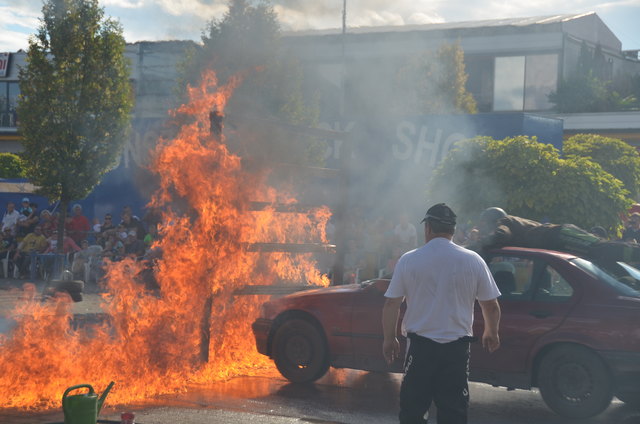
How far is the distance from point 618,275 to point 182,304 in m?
4.42

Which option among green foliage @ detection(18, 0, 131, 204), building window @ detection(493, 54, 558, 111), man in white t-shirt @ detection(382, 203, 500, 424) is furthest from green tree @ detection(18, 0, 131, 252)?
building window @ detection(493, 54, 558, 111)

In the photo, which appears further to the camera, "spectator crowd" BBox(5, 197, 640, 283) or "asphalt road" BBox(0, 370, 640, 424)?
"spectator crowd" BBox(5, 197, 640, 283)

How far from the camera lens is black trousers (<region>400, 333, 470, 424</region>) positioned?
460 cm

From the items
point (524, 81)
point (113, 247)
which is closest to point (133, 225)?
point (113, 247)

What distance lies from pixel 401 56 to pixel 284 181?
131 feet

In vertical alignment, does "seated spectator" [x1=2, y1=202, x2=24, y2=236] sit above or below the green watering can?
above

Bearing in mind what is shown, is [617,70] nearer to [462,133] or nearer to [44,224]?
[462,133]

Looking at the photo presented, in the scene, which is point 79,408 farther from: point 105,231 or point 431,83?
point 431,83

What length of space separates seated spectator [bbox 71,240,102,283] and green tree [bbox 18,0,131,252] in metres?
1.05

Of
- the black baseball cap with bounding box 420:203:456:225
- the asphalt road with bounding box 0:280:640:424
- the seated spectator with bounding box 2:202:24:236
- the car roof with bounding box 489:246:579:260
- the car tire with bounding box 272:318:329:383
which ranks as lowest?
the asphalt road with bounding box 0:280:640:424

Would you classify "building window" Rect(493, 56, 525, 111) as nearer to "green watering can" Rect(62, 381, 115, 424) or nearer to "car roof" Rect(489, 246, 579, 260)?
"car roof" Rect(489, 246, 579, 260)

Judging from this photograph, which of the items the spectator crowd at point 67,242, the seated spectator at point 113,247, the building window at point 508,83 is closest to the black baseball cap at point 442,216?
the spectator crowd at point 67,242

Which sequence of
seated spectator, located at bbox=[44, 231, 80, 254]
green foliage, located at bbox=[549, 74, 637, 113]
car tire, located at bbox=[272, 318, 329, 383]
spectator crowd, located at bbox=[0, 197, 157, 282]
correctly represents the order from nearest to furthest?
car tire, located at bbox=[272, 318, 329, 383] < spectator crowd, located at bbox=[0, 197, 157, 282] < seated spectator, located at bbox=[44, 231, 80, 254] < green foliage, located at bbox=[549, 74, 637, 113]

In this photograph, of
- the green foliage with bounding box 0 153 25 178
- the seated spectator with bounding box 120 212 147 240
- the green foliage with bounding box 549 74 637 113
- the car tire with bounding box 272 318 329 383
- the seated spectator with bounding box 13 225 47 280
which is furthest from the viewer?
the green foliage with bounding box 549 74 637 113
